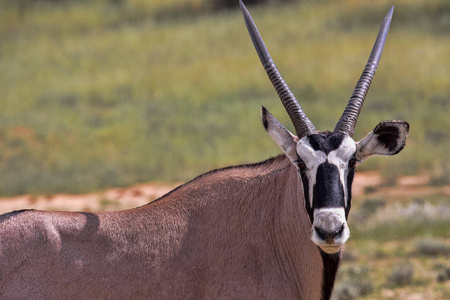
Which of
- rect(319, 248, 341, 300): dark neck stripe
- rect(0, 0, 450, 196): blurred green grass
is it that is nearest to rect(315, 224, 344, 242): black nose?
rect(319, 248, 341, 300): dark neck stripe

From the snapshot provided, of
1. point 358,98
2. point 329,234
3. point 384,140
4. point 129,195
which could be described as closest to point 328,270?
point 329,234

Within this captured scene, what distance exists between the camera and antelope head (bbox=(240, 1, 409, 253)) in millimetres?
5664

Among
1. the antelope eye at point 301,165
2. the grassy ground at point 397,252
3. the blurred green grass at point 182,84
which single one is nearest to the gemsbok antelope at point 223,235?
the antelope eye at point 301,165

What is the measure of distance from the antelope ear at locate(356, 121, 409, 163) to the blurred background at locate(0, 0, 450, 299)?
515 centimetres

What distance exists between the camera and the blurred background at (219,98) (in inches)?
617

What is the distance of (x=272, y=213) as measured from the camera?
21.7ft

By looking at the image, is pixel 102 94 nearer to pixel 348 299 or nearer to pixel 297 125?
pixel 348 299

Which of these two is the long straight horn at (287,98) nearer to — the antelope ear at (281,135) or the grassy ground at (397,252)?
the antelope ear at (281,135)

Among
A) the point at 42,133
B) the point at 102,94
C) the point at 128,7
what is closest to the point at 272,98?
the point at 102,94

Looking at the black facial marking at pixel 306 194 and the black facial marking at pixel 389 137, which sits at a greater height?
the black facial marking at pixel 389 137

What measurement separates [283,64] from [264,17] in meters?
10.2

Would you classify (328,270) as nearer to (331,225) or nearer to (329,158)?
(331,225)

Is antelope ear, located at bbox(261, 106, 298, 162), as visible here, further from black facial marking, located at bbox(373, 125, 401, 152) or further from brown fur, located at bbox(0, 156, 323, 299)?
black facial marking, located at bbox(373, 125, 401, 152)

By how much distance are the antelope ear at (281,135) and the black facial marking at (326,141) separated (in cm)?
25
